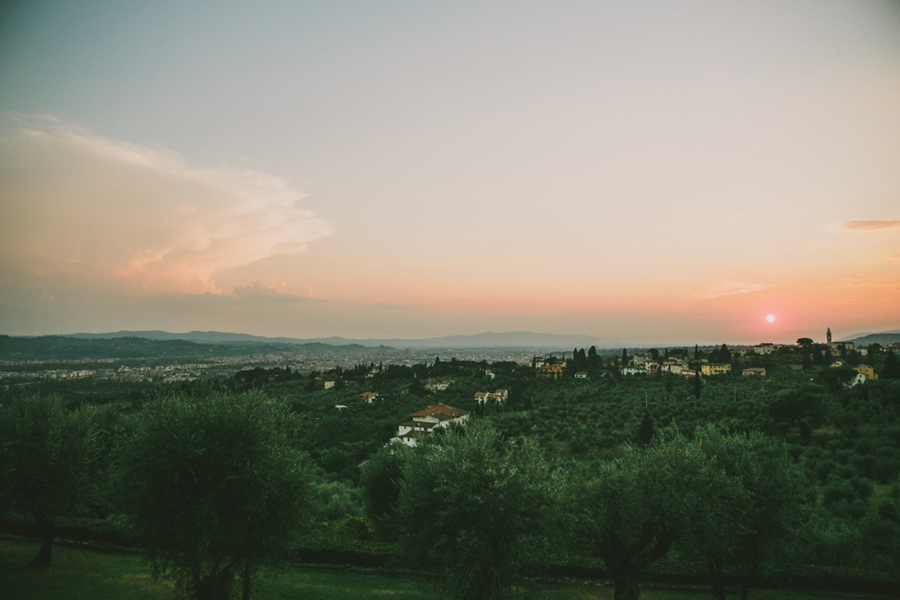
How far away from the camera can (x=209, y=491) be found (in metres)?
12.5

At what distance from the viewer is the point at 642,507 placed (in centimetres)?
1495

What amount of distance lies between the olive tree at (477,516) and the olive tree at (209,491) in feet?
13.6

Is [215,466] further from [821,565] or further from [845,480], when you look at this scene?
[845,480]

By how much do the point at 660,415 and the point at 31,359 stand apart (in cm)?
13424

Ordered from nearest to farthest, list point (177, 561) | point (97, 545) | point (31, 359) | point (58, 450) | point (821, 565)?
point (177, 561) → point (58, 450) → point (821, 565) → point (97, 545) → point (31, 359)

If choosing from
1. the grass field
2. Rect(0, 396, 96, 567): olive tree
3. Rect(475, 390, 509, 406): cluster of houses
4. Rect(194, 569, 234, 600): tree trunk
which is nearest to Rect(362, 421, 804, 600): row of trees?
the grass field

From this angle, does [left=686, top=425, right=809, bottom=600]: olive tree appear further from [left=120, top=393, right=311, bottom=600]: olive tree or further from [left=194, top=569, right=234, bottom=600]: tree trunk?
[left=194, top=569, right=234, bottom=600]: tree trunk

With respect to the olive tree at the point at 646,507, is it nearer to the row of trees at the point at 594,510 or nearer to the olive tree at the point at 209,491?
the row of trees at the point at 594,510

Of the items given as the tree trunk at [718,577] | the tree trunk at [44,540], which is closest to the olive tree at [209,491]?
the tree trunk at [44,540]

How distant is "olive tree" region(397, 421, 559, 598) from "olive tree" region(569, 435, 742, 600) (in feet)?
6.54

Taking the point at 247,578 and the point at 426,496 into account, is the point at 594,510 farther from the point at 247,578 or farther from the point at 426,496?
the point at 247,578

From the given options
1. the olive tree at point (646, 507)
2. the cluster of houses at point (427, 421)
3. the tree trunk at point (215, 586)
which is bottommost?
the cluster of houses at point (427, 421)

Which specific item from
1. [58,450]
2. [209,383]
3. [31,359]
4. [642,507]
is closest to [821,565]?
[642,507]

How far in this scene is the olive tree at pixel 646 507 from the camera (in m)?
14.5
